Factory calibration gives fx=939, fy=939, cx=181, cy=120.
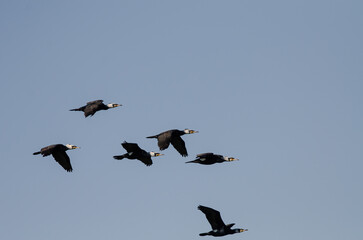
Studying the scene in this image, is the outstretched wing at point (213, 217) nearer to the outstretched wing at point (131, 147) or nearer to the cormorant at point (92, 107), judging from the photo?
the outstretched wing at point (131, 147)

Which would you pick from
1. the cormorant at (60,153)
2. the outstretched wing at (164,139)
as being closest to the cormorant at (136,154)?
the outstretched wing at (164,139)

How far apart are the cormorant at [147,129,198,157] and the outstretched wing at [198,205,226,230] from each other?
5030 mm

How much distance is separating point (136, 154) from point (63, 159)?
5085 mm

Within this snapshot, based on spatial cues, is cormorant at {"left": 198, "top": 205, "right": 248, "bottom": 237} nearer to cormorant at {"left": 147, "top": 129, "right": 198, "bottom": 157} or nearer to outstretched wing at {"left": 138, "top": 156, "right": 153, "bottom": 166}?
cormorant at {"left": 147, "top": 129, "right": 198, "bottom": 157}

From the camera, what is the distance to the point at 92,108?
6347 cm

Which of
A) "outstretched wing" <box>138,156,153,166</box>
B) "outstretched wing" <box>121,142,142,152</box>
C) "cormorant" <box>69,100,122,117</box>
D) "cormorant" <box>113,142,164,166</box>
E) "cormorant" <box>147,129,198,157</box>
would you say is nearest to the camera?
"cormorant" <box>69,100,122,117</box>

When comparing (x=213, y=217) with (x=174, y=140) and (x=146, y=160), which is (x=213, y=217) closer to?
(x=174, y=140)

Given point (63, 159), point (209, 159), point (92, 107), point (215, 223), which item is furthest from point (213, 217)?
point (63, 159)

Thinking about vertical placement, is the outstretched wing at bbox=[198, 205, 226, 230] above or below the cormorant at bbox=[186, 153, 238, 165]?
below

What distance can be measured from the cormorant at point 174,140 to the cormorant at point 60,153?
608 cm

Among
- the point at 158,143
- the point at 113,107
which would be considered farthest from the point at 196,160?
the point at 113,107

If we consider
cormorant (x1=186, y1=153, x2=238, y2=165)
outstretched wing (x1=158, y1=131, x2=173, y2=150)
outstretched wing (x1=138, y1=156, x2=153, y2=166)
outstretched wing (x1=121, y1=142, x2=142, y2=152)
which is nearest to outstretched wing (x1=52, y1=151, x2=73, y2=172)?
outstretched wing (x1=121, y1=142, x2=142, y2=152)

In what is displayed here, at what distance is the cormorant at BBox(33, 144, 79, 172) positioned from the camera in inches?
2489

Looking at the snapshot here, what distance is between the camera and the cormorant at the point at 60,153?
207 ft
